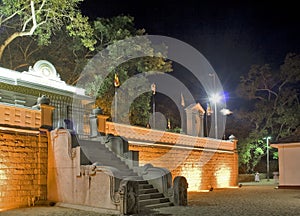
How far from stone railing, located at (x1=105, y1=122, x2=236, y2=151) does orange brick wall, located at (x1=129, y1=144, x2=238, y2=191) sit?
362mm

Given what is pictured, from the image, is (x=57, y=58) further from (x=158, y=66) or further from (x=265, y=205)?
(x=265, y=205)

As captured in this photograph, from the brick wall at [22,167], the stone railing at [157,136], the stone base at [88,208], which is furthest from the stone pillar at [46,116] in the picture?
the stone railing at [157,136]

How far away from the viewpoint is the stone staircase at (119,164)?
12.2 metres

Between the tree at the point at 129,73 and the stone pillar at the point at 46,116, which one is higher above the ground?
the tree at the point at 129,73

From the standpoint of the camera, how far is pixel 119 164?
1350 cm

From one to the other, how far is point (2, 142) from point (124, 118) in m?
13.9

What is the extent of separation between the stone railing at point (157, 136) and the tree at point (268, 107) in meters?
13.7

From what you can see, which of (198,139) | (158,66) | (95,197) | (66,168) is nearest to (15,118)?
(66,168)

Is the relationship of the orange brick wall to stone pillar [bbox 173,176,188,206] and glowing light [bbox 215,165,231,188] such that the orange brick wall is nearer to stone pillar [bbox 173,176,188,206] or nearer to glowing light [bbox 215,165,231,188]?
glowing light [bbox 215,165,231,188]

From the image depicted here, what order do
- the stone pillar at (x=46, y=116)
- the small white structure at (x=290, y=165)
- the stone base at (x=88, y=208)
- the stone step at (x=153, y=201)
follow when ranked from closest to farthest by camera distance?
the stone base at (x=88, y=208)
the stone step at (x=153, y=201)
the stone pillar at (x=46, y=116)
the small white structure at (x=290, y=165)

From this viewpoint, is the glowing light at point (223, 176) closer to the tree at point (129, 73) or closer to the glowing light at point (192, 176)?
the glowing light at point (192, 176)

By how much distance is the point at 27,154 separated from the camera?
1247cm

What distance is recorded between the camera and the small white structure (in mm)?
22453

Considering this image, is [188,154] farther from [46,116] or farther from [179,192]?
[46,116]
